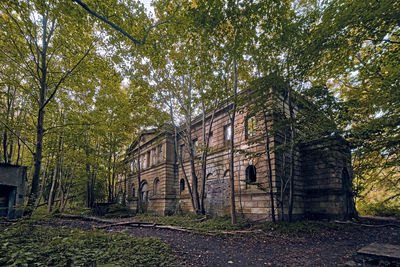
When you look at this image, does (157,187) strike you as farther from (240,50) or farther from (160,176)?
(240,50)

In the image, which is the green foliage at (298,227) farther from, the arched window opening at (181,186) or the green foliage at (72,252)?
the arched window opening at (181,186)

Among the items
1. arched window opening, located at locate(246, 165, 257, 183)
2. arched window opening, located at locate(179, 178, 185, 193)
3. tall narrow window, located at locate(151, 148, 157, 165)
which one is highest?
tall narrow window, located at locate(151, 148, 157, 165)

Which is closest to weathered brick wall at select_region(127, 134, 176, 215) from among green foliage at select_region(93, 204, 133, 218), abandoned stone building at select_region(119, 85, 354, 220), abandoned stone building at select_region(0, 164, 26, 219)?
abandoned stone building at select_region(119, 85, 354, 220)

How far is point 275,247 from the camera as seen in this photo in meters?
7.51

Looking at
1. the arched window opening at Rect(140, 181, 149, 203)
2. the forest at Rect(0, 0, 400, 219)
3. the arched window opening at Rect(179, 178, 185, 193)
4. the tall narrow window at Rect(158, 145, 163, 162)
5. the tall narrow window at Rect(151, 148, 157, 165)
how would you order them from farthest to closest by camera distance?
the arched window opening at Rect(140, 181, 149, 203) < the tall narrow window at Rect(151, 148, 157, 165) < the tall narrow window at Rect(158, 145, 163, 162) < the arched window opening at Rect(179, 178, 185, 193) < the forest at Rect(0, 0, 400, 219)

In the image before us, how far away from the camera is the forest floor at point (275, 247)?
5.80 m

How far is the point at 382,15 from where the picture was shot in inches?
253

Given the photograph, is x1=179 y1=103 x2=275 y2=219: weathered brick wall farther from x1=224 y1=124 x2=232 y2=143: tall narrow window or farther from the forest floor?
the forest floor

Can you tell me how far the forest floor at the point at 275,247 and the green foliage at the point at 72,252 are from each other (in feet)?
2.71

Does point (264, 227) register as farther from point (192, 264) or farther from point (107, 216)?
point (107, 216)

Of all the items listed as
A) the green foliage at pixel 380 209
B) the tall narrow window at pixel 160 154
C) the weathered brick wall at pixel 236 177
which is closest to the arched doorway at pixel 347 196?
the green foliage at pixel 380 209

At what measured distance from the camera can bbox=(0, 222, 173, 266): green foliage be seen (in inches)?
172

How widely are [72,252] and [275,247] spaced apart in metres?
6.74

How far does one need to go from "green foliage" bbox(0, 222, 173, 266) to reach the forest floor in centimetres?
83
